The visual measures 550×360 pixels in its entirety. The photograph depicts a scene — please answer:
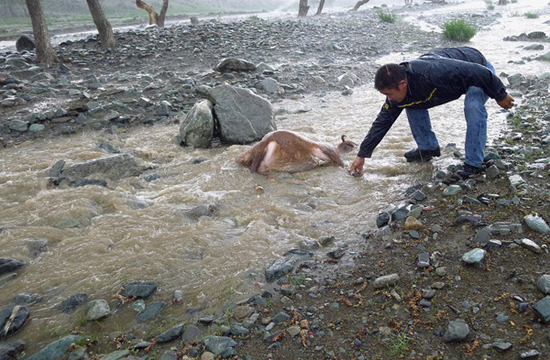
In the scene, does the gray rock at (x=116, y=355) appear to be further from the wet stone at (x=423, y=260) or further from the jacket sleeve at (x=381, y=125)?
the jacket sleeve at (x=381, y=125)

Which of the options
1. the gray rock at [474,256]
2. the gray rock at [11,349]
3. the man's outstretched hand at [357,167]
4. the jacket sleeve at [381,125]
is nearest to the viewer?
the gray rock at [11,349]

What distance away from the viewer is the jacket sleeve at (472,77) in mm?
4219

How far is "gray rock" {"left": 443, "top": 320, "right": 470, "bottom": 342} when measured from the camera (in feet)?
8.03

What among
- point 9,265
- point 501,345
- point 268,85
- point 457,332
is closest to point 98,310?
point 9,265

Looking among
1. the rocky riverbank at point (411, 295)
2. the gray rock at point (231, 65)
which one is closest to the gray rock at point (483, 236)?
the rocky riverbank at point (411, 295)

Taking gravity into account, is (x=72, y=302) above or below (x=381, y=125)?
below

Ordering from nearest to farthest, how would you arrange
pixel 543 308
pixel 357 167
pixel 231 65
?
pixel 543 308, pixel 357 167, pixel 231 65

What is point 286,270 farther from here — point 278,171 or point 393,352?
point 278,171

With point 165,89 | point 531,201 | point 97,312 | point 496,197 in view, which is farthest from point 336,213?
point 165,89

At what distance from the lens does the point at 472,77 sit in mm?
4281

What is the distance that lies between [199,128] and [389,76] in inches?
146

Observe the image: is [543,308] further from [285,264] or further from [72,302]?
[72,302]

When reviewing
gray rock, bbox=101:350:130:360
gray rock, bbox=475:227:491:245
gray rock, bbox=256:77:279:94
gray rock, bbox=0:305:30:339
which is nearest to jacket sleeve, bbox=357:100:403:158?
gray rock, bbox=475:227:491:245

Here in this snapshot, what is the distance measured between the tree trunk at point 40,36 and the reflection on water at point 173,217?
5.67 metres
